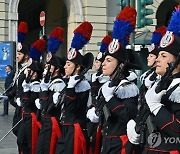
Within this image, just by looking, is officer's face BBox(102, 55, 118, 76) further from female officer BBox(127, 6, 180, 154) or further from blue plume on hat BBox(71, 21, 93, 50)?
blue plume on hat BBox(71, 21, 93, 50)

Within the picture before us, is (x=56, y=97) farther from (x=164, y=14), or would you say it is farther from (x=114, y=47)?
(x=164, y=14)

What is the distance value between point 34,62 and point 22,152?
1.42m

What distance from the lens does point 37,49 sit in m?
8.08

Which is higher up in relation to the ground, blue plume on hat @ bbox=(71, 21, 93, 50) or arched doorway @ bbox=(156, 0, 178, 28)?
arched doorway @ bbox=(156, 0, 178, 28)

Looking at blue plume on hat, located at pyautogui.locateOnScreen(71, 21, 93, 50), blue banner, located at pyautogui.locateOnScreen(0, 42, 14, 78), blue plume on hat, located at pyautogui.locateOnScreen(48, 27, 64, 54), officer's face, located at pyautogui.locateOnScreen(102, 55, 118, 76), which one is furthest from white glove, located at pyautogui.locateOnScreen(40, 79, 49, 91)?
blue banner, located at pyautogui.locateOnScreen(0, 42, 14, 78)

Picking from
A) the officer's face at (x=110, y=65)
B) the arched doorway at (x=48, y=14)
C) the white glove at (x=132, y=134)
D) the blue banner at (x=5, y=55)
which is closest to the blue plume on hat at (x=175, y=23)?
the white glove at (x=132, y=134)

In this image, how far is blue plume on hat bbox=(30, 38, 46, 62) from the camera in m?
8.02

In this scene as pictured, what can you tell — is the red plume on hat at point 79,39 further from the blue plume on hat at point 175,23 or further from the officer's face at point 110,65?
the blue plume on hat at point 175,23

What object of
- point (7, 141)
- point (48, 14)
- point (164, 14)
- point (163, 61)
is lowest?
point (7, 141)

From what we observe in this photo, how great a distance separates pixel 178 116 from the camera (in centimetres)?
413

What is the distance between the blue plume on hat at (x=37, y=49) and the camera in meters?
8.02

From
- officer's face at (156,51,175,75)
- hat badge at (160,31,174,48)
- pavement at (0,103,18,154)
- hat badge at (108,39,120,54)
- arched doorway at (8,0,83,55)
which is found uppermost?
arched doorway at (8,0,83,55)

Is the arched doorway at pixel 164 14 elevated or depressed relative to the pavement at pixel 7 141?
elevated

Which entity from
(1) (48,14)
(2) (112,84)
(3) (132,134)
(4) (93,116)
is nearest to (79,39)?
(4) (93,116)
